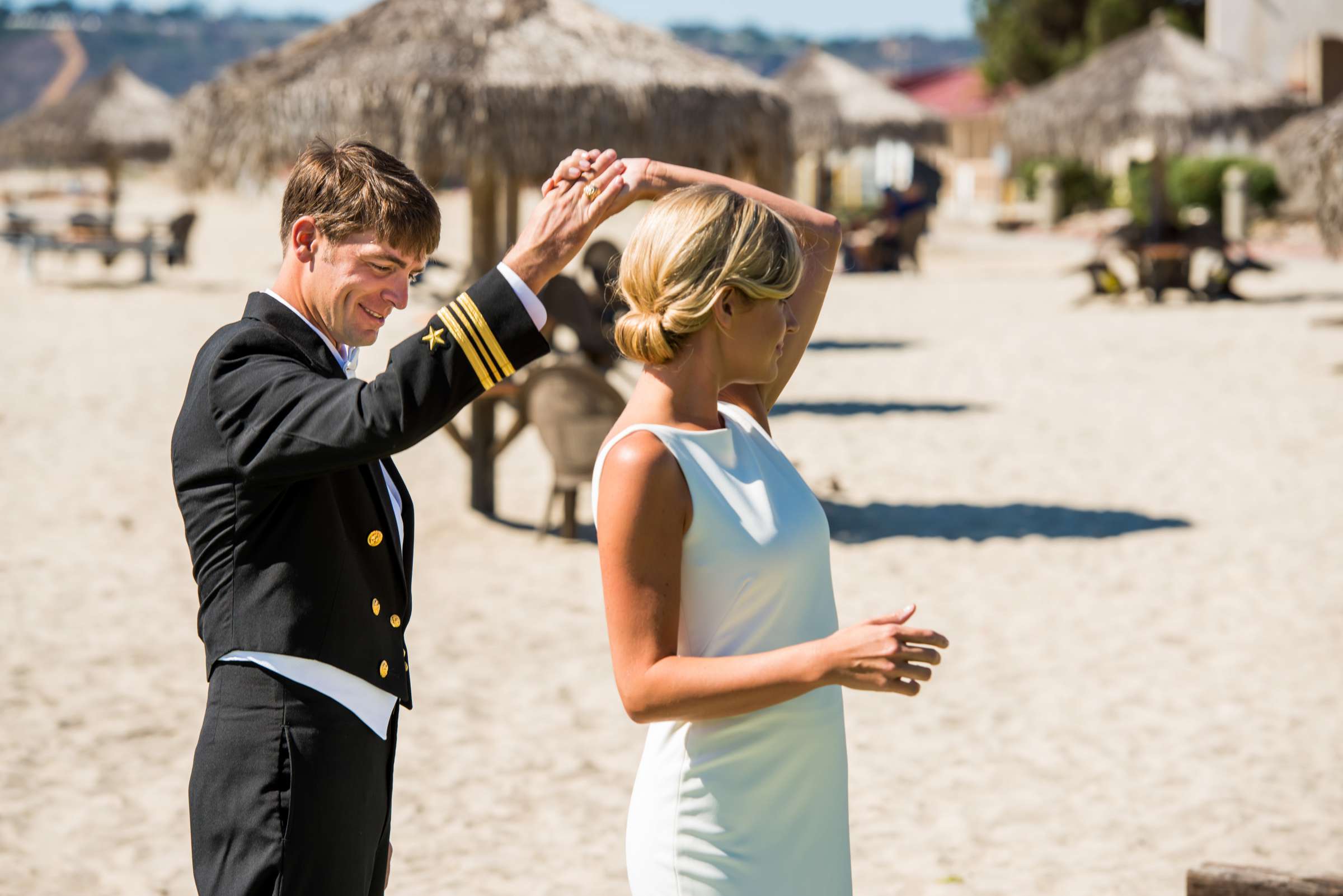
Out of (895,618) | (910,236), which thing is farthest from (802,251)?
(910,236)

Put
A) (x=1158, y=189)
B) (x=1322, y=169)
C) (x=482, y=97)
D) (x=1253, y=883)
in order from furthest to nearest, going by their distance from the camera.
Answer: (x=1158, y=189), (x=1322, y=169), (x=482, y=97), (x=1253, y=883)

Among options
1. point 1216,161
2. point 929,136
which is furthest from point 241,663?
point 1216,161

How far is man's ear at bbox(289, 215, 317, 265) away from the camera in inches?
71.2

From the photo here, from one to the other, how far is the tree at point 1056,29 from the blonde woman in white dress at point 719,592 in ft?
128

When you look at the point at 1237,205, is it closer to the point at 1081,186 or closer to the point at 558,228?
the point at 1081,186

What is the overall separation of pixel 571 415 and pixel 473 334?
Result: 18.1 feet

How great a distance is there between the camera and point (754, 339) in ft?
5.97

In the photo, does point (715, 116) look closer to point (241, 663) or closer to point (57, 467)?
point (57, 467)

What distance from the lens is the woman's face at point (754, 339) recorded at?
5.91 ft

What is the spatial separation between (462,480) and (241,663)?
279 inches

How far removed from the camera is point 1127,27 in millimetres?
37906

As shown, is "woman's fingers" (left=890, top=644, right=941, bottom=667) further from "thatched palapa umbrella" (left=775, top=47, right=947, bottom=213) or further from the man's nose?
"thatched palapa umbrella" (left=775, top=47, right=947, bottom=213)

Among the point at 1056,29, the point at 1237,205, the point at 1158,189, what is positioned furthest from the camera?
the point at 1056,29

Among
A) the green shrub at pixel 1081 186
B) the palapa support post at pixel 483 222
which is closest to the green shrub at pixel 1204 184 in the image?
the green shrub at pixel 1081 186
